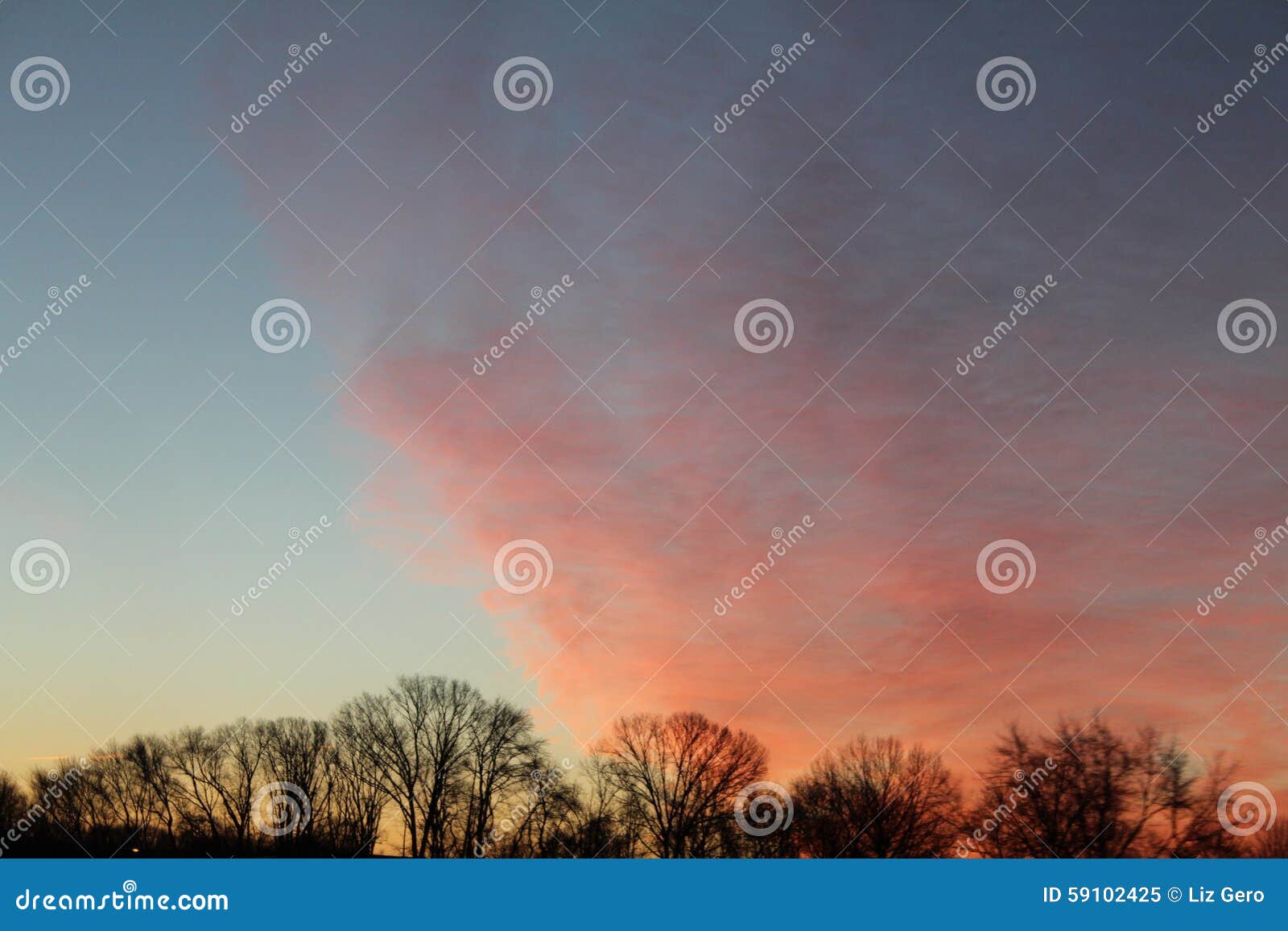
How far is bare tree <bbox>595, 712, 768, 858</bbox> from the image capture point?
70625mm

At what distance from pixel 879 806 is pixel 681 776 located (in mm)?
12628

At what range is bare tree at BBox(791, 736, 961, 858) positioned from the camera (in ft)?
231

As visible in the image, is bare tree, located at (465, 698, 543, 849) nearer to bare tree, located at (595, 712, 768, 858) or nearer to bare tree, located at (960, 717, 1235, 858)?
bare tree, located at (595, 712, 768, 858)

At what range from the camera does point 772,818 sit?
77.1m

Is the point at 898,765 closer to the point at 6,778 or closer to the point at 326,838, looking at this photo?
the point at 326,838

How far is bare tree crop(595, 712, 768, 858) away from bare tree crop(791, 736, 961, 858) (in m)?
4.77

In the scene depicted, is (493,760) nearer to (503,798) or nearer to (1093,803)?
(503,798)

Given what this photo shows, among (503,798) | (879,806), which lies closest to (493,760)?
(503,798)

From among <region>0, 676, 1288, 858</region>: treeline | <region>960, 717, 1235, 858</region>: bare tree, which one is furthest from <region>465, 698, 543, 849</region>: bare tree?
<region>960, 717, 1235, 858</region>: bare tree

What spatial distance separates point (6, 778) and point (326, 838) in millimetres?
21287

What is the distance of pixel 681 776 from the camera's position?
71250 mm
